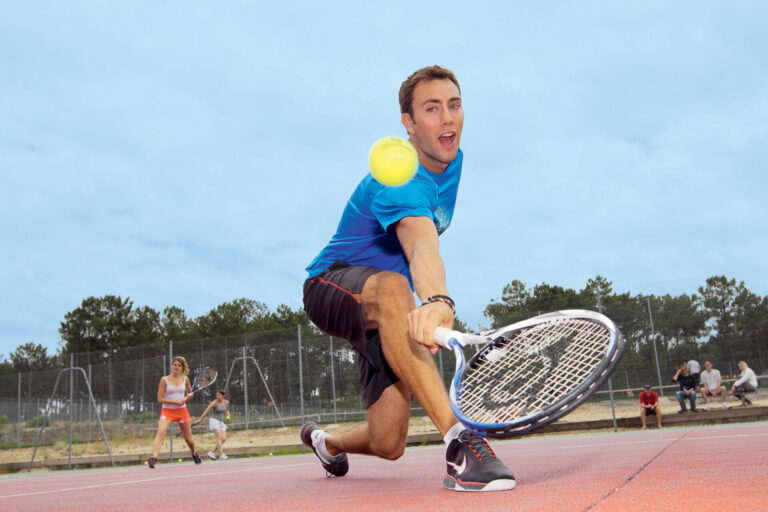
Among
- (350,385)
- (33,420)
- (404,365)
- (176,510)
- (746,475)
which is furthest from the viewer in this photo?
(33,420)

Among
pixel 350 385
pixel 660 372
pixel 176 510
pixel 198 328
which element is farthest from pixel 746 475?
pixel 198 328

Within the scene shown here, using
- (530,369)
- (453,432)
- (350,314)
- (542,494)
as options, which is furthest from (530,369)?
(350,314)

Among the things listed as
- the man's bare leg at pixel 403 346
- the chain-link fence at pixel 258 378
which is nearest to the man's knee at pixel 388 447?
the man's bare leg at pixel 403 346

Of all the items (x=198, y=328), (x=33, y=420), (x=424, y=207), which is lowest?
(x=33, y=420)

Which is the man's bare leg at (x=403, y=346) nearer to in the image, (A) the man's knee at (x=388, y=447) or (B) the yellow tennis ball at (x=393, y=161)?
(B) the yellow tennis ball at (x=393, y=161)

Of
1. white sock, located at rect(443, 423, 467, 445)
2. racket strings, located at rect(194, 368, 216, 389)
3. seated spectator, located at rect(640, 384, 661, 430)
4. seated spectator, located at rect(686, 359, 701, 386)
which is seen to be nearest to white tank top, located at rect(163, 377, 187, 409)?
racket strings, located at rect(194, 368, 216, 389)

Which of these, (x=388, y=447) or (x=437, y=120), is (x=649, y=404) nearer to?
(x=388, y=447)

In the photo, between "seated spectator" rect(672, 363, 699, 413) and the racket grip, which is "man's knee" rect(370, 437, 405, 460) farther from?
"seated spectator" rect(672, 363, 699, 413)

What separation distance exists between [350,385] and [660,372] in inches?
259

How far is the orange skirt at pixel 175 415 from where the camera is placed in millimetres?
10007

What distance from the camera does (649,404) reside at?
42.5ft

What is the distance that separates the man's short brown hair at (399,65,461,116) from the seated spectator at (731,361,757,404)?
38.4 ft

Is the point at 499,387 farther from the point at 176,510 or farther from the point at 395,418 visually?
the point at 176,510

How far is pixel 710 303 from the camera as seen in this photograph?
13469mm
